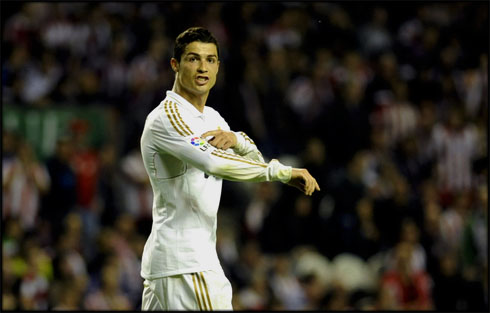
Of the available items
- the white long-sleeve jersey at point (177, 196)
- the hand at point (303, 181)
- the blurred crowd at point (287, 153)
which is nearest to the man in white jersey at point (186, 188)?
the white long-sleeve jersey at point (177, 196)

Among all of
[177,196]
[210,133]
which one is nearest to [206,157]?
[210,133]

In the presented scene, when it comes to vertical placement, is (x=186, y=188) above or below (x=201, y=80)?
below

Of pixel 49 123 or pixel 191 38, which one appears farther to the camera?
pixel 49 123

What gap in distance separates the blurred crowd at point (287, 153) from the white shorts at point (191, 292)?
4.59 m

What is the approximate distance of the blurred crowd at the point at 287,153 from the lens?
31.6 ft

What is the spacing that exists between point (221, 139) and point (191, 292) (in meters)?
0.79

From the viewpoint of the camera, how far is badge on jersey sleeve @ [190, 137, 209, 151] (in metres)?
4.43

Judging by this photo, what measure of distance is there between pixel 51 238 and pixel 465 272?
461 cm

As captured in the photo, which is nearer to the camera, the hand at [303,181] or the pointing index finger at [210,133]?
the hand at [303,181]

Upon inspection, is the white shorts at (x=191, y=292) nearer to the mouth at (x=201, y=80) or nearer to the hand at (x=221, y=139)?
the hand at (x=221, y=139)

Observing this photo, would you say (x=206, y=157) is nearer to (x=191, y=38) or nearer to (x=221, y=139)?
(x=221, y=139)

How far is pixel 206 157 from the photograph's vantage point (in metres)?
4.40

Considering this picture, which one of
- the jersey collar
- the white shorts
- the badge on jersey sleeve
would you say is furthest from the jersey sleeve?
the white shorts

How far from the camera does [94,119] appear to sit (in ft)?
37.6
